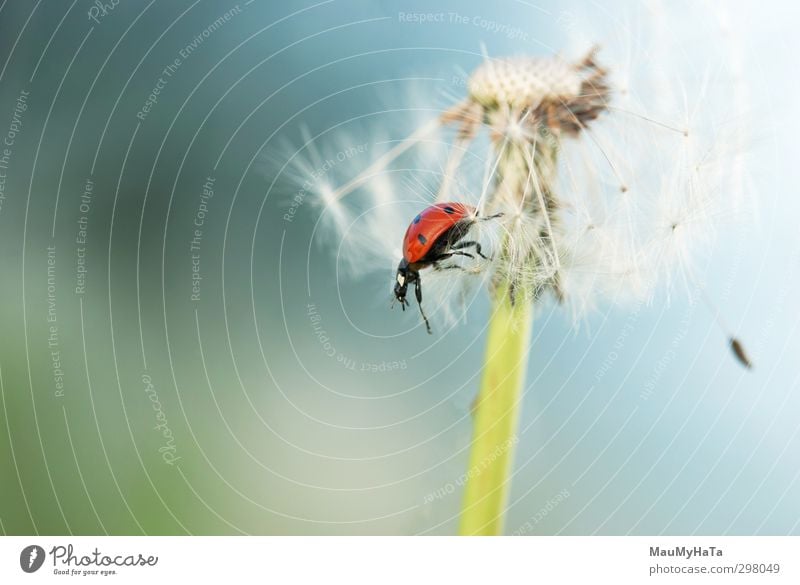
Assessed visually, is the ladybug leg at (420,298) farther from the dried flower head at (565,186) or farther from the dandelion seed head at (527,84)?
the dandelion seed head at (527,84)

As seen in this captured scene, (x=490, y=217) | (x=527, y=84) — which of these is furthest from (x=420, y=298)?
(x=527, y=84)

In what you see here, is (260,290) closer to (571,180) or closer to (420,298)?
(420,298)

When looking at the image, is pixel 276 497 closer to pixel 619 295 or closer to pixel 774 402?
pixel 619 295

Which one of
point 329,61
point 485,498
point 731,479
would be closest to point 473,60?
point 329,61

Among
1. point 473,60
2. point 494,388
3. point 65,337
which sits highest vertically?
point 473,60
